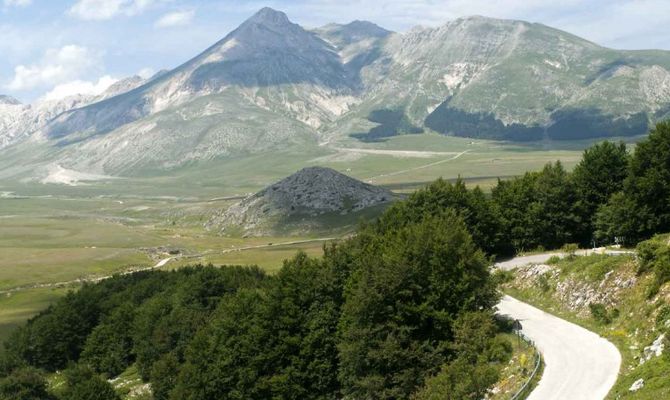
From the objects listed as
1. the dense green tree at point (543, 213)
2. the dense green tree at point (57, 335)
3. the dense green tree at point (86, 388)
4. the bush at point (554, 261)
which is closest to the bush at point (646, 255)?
the bush at point (554, 261)

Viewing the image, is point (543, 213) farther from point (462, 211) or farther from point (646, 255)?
point (646, 255)

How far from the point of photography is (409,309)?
5466 cm

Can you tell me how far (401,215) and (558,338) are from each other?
43.0m

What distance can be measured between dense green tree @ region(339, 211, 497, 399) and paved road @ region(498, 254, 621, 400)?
5393 mm

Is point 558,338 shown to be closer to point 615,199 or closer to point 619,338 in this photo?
point 619,338

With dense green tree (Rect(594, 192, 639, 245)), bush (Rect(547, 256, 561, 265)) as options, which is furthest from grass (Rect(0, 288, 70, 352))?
dense green tree (Rect(594, 192, 639, 245))

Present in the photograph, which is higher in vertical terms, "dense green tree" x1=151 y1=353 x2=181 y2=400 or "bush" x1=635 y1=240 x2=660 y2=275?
"bush" x1=635 y1=240 x2=660 y2=275

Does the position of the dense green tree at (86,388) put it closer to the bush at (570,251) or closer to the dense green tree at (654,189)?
the bush at (570,251)

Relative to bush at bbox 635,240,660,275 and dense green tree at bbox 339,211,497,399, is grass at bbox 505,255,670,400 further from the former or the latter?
dense green tree at bbox 339,211,497,399

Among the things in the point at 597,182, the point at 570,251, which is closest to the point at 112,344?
the point at 570,251

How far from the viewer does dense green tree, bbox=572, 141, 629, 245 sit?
278 feet

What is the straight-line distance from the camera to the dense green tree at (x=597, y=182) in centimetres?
8462

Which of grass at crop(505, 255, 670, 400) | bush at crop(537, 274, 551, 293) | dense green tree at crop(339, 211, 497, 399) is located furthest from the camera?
bush at crop(537, 274, 551, 293)

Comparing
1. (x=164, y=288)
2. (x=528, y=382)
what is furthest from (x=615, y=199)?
(x=164, y=288)
